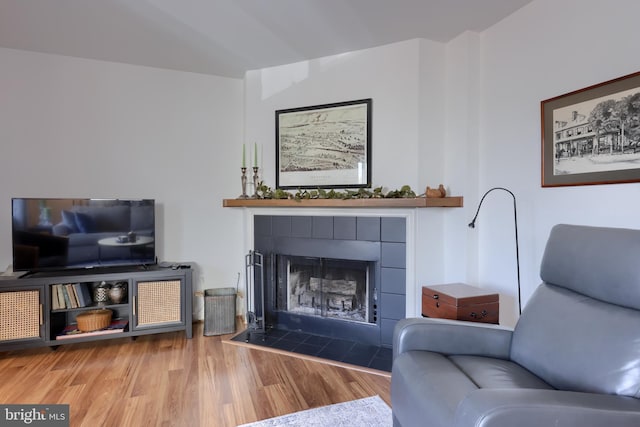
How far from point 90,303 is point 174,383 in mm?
1139

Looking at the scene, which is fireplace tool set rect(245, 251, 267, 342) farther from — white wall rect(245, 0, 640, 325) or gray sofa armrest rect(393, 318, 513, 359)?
gray sofa armrest rect(393, 318, 513, 359)

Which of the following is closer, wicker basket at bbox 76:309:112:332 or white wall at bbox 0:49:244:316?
wicker basket at bbox 76:309:112:332

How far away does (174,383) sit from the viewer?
7.16 ft

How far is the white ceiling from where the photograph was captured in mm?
2176

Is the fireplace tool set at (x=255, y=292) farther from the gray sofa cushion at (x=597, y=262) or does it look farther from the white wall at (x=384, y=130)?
the gray sofa cushion at (x=597, y=262)

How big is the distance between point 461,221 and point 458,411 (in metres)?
1.77

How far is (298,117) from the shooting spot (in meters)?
3.03

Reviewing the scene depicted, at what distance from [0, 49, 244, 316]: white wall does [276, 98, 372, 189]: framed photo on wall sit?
643 millimetres

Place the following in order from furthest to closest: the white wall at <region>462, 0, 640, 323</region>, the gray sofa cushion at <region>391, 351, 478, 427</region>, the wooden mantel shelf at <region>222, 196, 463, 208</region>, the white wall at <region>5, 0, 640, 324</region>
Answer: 1. the wooden mantel shelf at <region>222, 196, 463, 208</region>
2. the white wall at <region>5, 0, 640, 324</region>
3. the white wall at <region>462, 0, 640, 323</region>
4. the gray sofa cushion at <region>391, 351, 478, 427</region>

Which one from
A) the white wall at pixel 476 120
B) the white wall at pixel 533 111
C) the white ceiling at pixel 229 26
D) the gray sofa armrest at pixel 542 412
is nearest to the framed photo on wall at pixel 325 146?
the white wall at pixel 476 120

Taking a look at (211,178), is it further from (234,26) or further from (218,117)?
(234,26)


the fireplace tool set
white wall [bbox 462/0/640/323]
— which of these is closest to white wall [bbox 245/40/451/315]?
white wall [bbox 462/0/640/323]

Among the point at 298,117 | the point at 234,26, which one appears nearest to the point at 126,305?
the point at 298,117

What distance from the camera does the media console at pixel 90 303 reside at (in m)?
2.50
